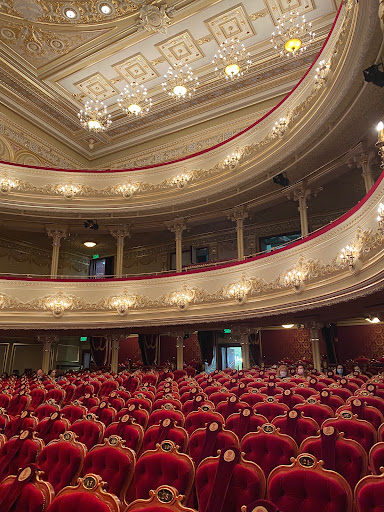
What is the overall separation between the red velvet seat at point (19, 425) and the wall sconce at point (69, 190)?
1105cm

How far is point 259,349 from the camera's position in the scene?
590 inches

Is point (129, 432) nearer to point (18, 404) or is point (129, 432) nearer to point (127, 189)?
point (18, 404)

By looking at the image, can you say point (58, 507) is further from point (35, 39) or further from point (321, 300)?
point (35, 39)

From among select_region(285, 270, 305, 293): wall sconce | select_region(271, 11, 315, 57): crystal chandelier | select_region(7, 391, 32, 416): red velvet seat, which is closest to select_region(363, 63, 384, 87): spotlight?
select_region(285, 270, 305, 293): wall sconce

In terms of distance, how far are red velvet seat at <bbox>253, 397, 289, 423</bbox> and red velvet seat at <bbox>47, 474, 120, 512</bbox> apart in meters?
2.75

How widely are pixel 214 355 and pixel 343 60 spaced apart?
1180 cm

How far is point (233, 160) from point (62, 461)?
1076 cm

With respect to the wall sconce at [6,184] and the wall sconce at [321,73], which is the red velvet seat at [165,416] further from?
the wall sconce at [6,184]

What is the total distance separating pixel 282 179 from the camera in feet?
37.2

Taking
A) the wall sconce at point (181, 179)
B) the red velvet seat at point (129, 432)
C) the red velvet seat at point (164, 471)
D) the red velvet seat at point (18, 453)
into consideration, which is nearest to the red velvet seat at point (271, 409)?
the red velvet seat at point (129, 432)

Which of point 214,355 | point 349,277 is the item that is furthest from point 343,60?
point 214,355

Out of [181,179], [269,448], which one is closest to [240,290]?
[181,179]

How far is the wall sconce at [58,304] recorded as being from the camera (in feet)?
42.7

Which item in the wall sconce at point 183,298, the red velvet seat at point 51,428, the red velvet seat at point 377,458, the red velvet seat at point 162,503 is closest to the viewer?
the red velvet seat at point 162,503
